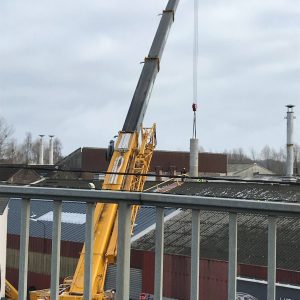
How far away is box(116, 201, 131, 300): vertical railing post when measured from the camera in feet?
8.91

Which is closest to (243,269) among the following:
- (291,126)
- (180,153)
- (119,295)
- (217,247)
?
(217,247)

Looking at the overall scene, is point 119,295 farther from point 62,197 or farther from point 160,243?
point 62,197

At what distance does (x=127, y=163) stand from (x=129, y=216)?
10671 millimetres

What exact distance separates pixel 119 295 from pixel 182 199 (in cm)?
66

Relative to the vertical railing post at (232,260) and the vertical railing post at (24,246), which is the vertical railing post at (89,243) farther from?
the vertical railing post at (232,260)

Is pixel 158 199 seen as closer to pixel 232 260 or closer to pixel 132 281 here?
pixel 232 260

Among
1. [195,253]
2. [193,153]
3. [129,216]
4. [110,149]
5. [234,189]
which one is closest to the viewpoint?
[195,253]

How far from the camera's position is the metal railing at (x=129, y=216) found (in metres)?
2.39

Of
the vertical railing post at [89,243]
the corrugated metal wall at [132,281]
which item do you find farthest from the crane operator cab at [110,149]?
the vertical railing post at [89,243]

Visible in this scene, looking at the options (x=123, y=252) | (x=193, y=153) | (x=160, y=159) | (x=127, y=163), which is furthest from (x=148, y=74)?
(x=160, y=159)

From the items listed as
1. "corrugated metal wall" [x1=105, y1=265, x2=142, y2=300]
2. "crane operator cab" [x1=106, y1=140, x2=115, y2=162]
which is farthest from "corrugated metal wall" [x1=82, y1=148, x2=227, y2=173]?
"crane operator cab" [x1=106, y1=140, x2=115, y2=162]

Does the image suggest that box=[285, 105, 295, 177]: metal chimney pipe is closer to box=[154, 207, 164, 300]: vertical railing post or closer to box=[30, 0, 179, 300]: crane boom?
box=[30, 0, 179, 300]: crane boom

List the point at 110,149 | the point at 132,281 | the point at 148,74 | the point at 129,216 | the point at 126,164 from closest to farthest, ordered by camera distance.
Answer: the point at 129,216 < the point at 132,281 < the point at 126,164 < the point at 110,149 < the point at 148,74

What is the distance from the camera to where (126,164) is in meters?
13.3
